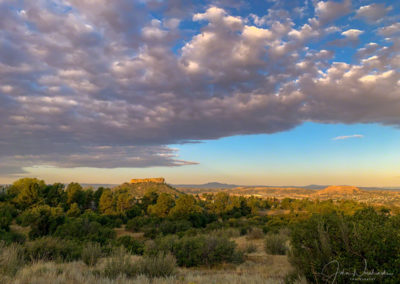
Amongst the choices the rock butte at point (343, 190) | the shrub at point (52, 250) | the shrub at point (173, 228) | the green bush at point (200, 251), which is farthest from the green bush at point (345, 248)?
the rock butte at point (343, 190)

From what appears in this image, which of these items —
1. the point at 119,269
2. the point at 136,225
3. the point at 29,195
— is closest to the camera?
the point at 119,269

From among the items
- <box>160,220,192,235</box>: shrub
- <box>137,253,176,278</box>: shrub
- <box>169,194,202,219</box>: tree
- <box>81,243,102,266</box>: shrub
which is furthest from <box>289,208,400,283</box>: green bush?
<box>169,194,202,219</box>: tree

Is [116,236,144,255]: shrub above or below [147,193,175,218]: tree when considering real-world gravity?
above

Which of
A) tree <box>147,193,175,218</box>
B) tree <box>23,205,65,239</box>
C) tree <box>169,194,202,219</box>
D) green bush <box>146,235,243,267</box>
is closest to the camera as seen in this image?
green bush <box>146,235,243,267</box>

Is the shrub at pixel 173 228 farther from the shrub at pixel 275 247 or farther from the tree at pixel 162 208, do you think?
the shrub at pixel 275 247

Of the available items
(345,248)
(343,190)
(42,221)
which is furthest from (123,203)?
(343,190)

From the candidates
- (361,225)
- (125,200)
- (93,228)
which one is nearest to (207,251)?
(361,225)

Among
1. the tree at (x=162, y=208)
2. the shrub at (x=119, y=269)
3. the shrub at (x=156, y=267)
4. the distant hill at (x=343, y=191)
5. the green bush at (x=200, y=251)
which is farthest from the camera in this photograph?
the distant hill at (x=343, y=191)

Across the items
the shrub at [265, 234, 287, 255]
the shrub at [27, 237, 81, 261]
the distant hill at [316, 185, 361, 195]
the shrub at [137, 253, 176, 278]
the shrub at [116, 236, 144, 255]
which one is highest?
the shrub at [137, 253, 176, 278]
